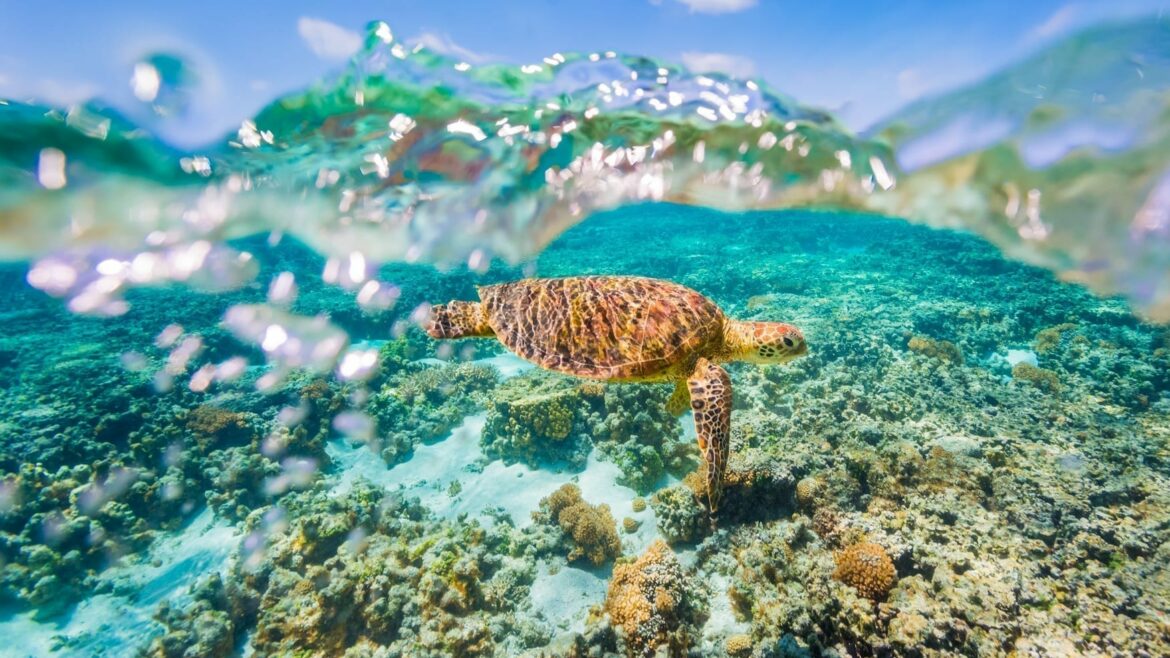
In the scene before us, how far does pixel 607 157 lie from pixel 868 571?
9.50m

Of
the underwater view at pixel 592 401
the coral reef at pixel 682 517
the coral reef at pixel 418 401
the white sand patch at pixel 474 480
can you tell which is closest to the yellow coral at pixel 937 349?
the underwater view at pixel 592 401

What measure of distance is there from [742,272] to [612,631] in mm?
18866

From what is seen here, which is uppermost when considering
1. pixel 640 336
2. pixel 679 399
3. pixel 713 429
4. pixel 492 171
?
pixel 492 171

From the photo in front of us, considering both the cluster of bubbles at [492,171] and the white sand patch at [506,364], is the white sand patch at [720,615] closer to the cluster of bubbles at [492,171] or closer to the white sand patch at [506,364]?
the white sand patch at [506,364]

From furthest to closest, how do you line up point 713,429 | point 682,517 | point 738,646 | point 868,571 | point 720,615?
point 682,517, point 713,429, point 720,615, point 868,571, point 738,646

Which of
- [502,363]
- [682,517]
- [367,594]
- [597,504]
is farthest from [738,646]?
[502,363]

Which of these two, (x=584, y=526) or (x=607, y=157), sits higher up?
(x=607, y=157)

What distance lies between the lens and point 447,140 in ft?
32.1

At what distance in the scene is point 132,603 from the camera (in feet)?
21.4

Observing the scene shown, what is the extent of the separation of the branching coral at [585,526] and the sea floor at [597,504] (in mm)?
40

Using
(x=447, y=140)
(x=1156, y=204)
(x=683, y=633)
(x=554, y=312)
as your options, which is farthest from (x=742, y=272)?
(x=683, y=633)

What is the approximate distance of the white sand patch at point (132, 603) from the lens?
234 inches

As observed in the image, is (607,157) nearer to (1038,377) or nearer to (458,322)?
(458,322)

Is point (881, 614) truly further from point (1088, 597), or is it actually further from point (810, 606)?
point (1088, 597)
